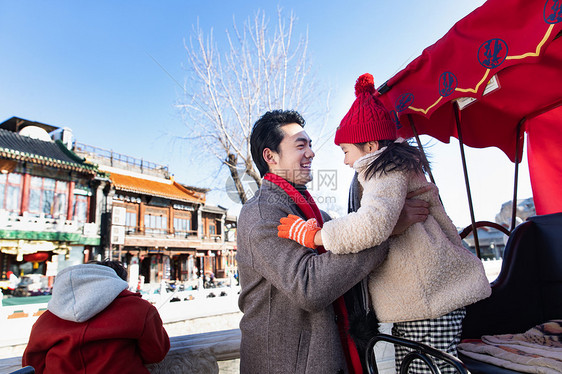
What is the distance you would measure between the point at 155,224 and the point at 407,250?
66.8 ft

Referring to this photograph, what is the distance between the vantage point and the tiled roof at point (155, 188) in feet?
60.1

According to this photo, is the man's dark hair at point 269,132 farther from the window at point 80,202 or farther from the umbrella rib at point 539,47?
the window at point 80,202

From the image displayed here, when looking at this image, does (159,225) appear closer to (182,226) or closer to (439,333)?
(182,226)

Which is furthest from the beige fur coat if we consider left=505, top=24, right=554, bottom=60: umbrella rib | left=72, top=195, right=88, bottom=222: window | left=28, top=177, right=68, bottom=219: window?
left=72, top=195, right=88, bottom=222: window

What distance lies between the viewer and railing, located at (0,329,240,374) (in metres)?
A: 1.85

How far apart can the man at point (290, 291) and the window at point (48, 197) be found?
17.2 meters

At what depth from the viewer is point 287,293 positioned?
123 cm

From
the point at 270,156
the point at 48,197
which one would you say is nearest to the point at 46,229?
the point at 48,197

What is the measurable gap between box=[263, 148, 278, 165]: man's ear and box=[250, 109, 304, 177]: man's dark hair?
17mm

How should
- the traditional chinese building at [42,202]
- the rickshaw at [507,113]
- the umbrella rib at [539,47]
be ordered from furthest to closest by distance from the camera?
the traditional chinese building at [42,202]
the rickshaw at [507,113]
the umbrella rib at [539,47]

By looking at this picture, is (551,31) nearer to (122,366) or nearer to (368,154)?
(368,154)

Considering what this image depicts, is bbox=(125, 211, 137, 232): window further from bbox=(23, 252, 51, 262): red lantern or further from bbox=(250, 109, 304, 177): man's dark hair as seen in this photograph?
bbox=(250, 109, 304, 177): man's dark hair

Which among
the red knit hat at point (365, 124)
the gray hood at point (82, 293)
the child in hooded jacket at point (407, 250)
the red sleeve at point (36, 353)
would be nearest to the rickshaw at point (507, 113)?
the child in hooded jacket at point (407, 250)

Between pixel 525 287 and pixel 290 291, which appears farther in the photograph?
pixel 525 287
